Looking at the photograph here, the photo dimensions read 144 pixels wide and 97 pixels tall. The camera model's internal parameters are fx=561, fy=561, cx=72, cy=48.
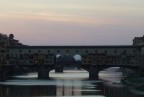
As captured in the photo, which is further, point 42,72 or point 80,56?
point 80,56

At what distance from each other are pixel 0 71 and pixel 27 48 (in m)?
14.9

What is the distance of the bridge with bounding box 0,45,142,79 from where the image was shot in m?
130

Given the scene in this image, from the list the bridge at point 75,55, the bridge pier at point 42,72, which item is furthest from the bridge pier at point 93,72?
the bridge pier at point 42,72

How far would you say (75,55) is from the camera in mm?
134250

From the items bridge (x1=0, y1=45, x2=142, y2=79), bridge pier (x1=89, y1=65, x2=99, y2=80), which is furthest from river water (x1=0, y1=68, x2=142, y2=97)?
bridge (x1=0, y1=45, x2=142, y2=79)

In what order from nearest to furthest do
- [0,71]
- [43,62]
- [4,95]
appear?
[4,95] < [0,71] < [43,62]

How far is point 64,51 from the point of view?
436 ft

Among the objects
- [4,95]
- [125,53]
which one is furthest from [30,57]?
[4,95]

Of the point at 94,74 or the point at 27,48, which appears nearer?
the point at 94,74

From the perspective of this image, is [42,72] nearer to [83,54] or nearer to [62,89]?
[83,54]

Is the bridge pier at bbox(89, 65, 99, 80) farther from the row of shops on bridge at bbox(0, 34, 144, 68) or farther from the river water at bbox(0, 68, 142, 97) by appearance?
the river water at bbox(0, 68, 142, 97)

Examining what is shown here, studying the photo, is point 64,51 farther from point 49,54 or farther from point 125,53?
point 125,53

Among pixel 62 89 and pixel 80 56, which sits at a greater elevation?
pixel 80 56

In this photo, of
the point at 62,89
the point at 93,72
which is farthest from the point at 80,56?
the point at 62,89
